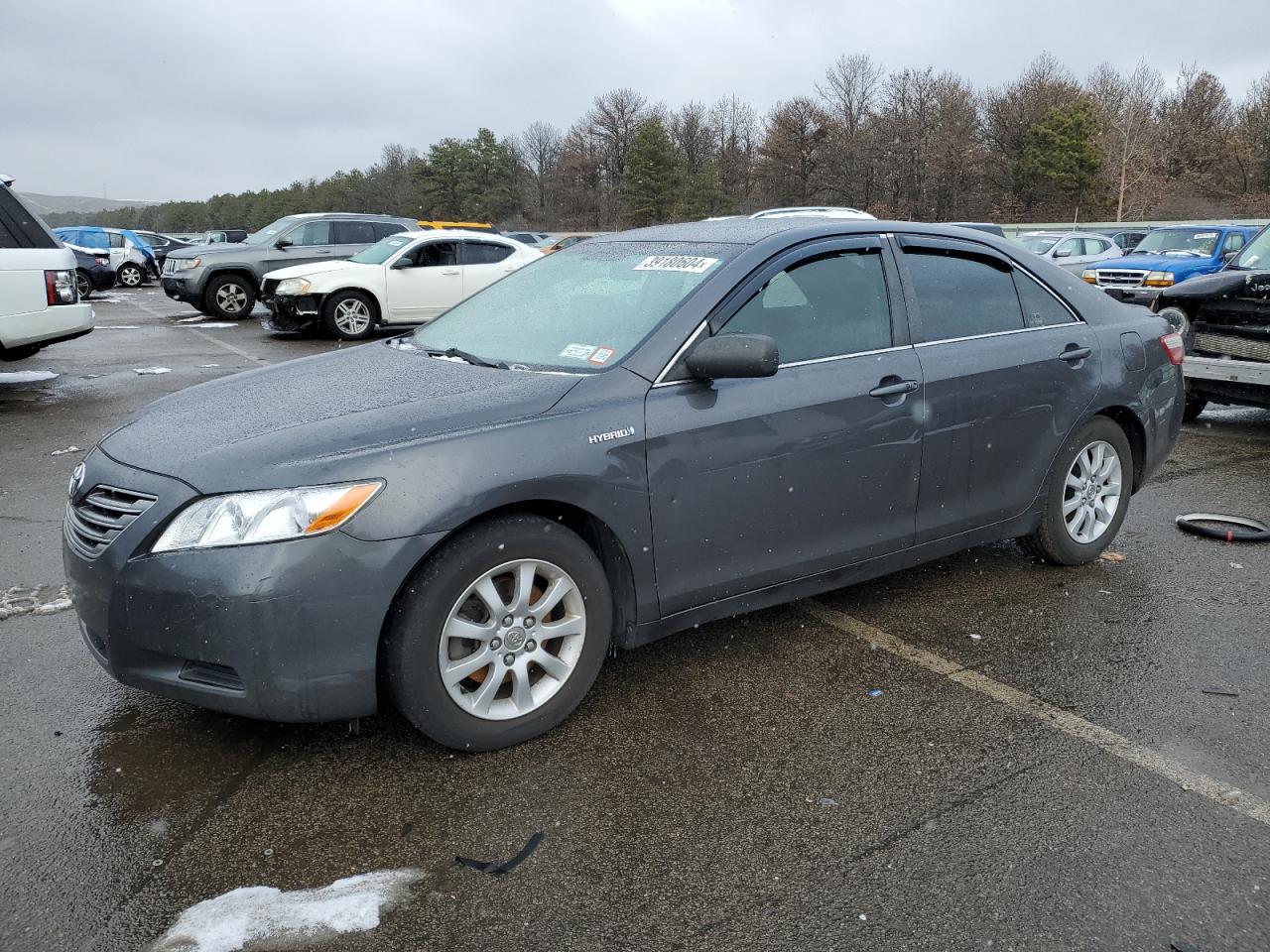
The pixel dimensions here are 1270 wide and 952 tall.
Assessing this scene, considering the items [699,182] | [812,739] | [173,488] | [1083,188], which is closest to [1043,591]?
[812,739]

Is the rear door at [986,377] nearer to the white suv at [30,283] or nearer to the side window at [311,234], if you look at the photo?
the white suv at [30,283]

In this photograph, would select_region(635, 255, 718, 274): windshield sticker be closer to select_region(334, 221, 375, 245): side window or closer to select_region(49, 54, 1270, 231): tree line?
select_region(334, 221, 375, 245): side window

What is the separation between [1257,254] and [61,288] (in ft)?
35.6

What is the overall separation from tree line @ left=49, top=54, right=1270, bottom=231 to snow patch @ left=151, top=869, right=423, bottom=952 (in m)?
49.8

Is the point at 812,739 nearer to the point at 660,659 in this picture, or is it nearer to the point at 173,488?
the point at 660,659

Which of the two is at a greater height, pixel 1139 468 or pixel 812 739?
pixel 1139 468

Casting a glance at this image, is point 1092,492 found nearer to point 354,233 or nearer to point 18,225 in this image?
point 18,225

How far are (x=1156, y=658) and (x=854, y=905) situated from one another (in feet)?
6.82

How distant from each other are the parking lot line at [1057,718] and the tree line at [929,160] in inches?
1873

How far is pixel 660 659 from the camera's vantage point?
12.8ft

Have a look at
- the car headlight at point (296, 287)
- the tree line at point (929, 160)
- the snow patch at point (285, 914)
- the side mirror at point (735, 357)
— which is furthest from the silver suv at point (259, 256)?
the tree line at point (929, 160)

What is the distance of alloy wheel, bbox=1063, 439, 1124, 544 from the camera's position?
15.5 feet

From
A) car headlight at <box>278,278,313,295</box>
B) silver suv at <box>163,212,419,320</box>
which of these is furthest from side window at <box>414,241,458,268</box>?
silver suv at <box>163,212,419,320</box>

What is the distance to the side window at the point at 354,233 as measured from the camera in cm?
1805
